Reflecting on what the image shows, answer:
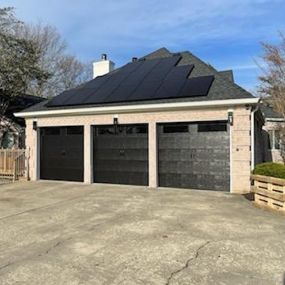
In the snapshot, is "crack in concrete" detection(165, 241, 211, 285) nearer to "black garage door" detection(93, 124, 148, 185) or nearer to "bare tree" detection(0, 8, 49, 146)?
"black garage door" detection(93, 124, 148, 185)

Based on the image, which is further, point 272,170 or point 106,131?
point 106,131

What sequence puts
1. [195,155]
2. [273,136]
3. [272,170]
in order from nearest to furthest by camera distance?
[272,170], [195,155], [273,136]

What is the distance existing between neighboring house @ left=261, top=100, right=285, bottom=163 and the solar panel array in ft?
27.9

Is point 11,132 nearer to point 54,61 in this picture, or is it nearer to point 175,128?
point 175,128

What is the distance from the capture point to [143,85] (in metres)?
13.8

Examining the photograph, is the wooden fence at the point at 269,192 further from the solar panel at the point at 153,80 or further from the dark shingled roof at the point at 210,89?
the solar panel at the point at 153,80

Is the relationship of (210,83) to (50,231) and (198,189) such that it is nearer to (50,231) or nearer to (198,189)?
(198,189)

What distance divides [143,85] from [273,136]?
10999mm

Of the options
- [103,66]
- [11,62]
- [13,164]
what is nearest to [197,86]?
[13,164]

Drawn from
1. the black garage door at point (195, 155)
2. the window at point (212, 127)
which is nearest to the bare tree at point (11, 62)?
the black garage door at point (195, 155)

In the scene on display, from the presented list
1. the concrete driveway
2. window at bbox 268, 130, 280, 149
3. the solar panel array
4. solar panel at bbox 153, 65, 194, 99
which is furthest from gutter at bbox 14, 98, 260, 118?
window at bbox 268, 130, 280, 149

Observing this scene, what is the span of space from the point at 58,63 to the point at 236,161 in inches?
1053

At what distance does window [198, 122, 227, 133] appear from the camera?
450 inches

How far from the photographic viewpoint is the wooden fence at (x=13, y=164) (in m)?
14.9
